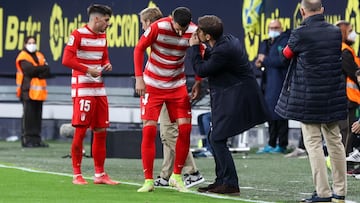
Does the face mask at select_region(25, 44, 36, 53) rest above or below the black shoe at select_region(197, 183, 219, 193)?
above

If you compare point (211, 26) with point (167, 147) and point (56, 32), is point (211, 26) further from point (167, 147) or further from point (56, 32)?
point (56, 32)

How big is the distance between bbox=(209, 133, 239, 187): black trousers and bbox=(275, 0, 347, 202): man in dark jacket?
118cm

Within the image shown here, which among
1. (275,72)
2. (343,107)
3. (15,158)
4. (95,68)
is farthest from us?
(275,72)

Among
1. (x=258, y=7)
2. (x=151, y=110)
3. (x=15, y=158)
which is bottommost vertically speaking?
(x=15, y=158)

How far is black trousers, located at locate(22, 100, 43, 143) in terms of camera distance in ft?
71.9

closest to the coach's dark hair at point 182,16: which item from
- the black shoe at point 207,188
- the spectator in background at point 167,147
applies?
the spectator in background at point 167,147

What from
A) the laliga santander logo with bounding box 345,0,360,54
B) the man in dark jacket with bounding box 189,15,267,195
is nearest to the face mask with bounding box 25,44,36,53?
the laliga santander logo with bounding box 345,0,360,54

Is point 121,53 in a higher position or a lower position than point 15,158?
higher

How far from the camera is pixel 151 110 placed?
12367 mm

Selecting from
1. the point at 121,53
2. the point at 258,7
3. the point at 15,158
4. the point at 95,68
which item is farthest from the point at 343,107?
the point at 121,53

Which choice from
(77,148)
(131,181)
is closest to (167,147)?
(131,181)

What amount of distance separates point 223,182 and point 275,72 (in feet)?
25.5

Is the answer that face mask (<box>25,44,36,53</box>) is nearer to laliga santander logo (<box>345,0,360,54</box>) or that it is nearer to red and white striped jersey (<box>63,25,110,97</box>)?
laliga santander logo (<box>345,0,360,54</box>)

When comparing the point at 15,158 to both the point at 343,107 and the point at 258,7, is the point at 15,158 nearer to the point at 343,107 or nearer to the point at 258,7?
the point at 258,7
